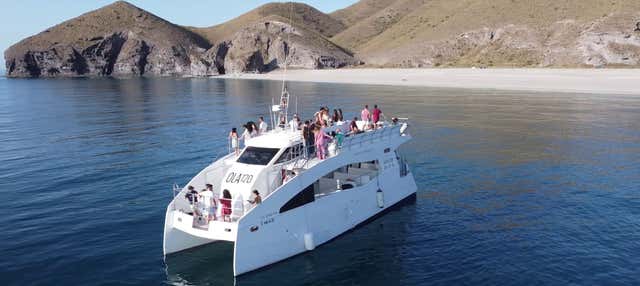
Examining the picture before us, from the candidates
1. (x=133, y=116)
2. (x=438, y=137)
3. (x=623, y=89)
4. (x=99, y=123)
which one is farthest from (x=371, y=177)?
(x=623, y=89)

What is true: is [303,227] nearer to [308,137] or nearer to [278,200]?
[278,200]

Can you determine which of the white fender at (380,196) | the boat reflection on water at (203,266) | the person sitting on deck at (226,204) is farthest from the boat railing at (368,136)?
the boat reflection on water at (203,266)

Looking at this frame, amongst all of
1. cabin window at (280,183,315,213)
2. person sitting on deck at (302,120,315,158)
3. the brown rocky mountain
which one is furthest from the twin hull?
the brown rocky mountain

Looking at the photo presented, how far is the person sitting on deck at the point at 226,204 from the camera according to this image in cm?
1808

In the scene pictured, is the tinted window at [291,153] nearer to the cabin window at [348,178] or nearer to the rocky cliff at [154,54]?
the cabin window at [348,178]

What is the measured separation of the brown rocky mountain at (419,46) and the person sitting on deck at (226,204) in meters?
97.4

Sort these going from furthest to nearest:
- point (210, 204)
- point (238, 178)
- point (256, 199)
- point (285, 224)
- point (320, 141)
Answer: point (320, 141)
point (238, 178)
point (210, 204)
point (285, 224)
point (256, 199)

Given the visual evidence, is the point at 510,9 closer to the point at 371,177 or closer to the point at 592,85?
the point at 592,85

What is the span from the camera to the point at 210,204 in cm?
1831

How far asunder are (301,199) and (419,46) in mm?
147571

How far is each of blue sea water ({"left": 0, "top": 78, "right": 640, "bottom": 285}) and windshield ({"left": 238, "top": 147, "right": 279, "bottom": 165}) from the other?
3869mm

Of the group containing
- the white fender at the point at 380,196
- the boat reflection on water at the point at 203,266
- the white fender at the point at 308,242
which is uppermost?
Answer: the white fender at the point at 380,196

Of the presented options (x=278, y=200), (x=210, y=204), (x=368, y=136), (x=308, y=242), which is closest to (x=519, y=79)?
(x=368, y=136)

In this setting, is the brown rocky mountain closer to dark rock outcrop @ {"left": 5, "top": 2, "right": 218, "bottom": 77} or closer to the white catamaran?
dark rock outcrop @ {"left": 5, "top": 2, "right": 218, "bottom": 77}
